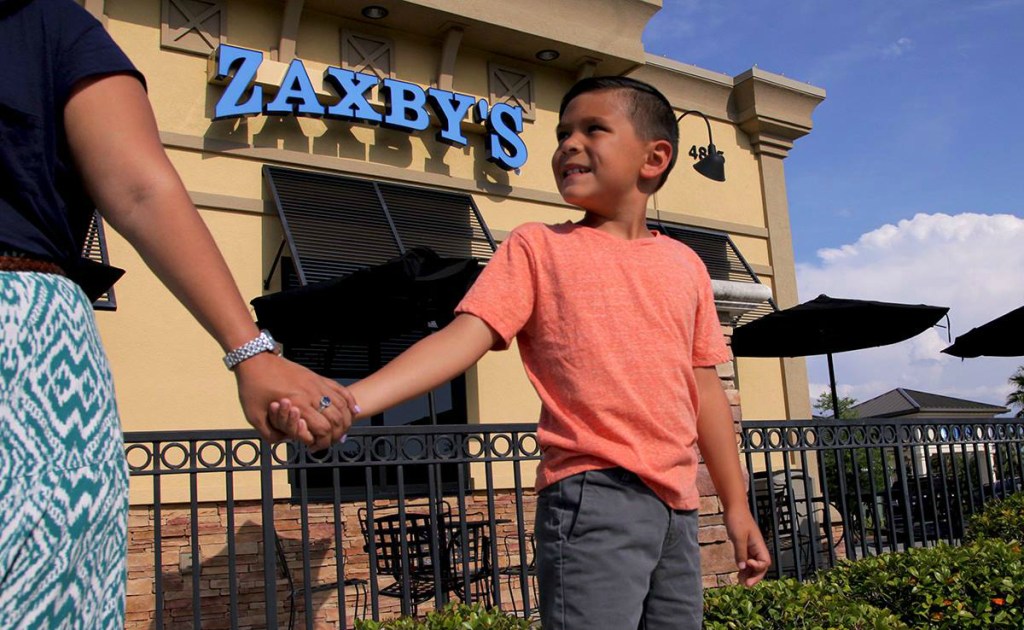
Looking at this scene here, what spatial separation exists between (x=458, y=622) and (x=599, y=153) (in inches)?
94.8

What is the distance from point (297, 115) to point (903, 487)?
22.9 feet

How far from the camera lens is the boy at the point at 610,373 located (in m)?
2.01

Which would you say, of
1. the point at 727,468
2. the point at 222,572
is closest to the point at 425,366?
the point at 727,468

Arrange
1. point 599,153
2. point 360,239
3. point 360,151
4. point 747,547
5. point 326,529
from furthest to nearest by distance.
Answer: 1. point 360,151
2. point 360,239
3. point 326,529
4. point 747,547
5. point 599,153

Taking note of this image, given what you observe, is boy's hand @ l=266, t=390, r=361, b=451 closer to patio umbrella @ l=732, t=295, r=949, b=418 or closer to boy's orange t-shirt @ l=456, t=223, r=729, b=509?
boy's orange t-shirt @ l=456, t=223, r=729, b=509

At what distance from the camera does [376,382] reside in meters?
1.89

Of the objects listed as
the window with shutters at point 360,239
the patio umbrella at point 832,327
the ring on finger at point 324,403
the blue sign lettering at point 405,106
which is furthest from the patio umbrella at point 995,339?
the ring on finger at point 324,403

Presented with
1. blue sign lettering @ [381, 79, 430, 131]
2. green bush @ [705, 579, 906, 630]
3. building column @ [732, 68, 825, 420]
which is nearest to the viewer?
green bush @ [705, 579, 906, 630]

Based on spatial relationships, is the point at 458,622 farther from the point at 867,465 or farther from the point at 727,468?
the point at 867,465

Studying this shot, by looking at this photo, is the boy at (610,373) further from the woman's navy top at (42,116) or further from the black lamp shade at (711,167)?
the black lamp shade at (711,167)

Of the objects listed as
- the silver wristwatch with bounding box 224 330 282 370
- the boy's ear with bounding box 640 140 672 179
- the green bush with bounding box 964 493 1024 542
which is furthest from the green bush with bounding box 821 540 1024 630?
the silver wristwatch with bounding box 224 330 282 370

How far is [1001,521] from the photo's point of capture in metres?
7.21

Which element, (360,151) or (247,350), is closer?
(247,350)

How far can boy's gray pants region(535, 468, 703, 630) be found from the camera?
1984 mm
